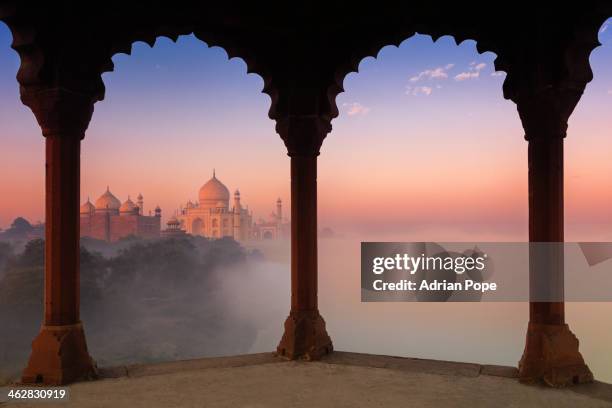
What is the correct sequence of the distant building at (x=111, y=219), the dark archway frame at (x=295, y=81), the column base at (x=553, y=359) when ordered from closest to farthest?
1. the column base at (x=553, y=359)
2. the dark archway frame at (x=295, y=81)
3. the distant building at (x=111, y=219)

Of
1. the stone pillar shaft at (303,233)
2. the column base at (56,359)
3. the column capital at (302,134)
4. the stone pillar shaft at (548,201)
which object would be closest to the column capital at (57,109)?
the column base at (56,359)

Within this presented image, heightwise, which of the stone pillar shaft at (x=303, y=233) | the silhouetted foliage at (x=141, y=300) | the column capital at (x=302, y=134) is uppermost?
the column capital at (x=302, y=134)

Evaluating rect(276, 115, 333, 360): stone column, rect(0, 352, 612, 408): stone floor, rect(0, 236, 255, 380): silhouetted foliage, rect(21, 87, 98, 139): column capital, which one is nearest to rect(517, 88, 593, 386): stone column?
rect(0, 352, 612, 408): stone floor

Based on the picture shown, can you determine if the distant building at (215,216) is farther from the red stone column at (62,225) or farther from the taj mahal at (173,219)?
the red stone column at (62,225)

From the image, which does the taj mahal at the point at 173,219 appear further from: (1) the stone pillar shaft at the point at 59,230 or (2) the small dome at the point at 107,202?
(1) the stone pillar shaft at the point at 59,230

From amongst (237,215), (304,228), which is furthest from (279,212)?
(304,228)

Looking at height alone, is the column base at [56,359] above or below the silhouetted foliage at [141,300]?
above

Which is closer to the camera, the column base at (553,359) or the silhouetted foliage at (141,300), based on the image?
the column base at (553,359)

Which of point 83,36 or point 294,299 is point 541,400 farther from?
point 83,36

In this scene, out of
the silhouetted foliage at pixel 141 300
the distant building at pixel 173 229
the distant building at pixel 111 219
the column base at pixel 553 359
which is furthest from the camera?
the distant building at pixel 173 229
